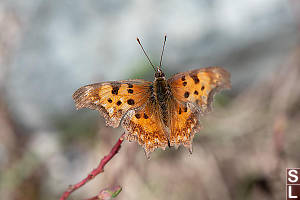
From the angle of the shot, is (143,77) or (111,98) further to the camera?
(143,77)

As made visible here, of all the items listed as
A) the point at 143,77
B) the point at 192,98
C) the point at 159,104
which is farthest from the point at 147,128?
the point at 143,77

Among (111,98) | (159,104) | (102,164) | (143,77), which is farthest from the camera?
(143,77)

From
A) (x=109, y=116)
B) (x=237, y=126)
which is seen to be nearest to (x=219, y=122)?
(x=237, y=126)

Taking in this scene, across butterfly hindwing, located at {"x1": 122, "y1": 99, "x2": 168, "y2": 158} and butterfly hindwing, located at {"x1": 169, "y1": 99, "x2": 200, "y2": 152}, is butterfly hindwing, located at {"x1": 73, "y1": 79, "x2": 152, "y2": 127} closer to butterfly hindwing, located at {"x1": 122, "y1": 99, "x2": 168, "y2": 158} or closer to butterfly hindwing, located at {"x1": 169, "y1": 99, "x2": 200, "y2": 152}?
butterfly hindwing, located at {"x1": 122, "y1": 99, "x2": 168, "y2": 158}

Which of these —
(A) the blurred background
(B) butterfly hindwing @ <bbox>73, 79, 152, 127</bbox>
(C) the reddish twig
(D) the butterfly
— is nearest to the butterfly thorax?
(D) the butterfly

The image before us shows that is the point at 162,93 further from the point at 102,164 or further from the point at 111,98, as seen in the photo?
the point at 102,164

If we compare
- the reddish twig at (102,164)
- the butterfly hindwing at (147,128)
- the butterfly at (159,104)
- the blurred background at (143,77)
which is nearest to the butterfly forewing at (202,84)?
the butterfly at (159,104)
